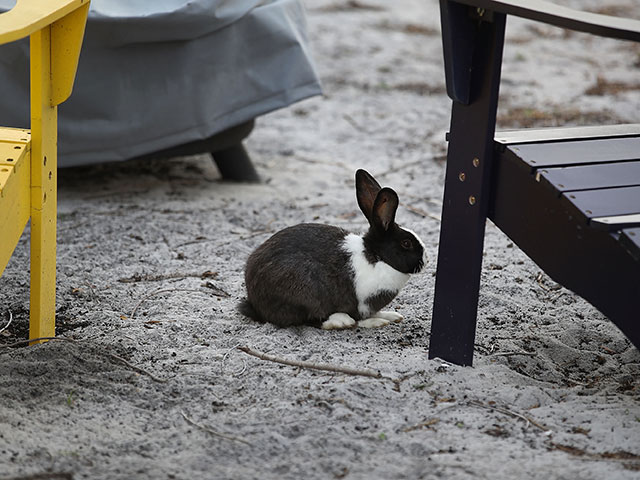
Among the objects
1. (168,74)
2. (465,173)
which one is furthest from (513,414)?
(168,74)

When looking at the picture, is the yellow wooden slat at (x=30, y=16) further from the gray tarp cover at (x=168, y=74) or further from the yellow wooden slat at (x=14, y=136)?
the gray tarp cover at (x=168, y=74)

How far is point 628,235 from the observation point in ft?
6.85

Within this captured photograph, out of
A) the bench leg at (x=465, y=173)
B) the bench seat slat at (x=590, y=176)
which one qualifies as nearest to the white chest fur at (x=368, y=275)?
the bench leg at (x=465, y=173)

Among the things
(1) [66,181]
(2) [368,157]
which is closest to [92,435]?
(1) [66,181]

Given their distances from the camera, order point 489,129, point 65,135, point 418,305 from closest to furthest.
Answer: point 489,129 < point 418,305 < point 65,135

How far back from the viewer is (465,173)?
2.56 metres

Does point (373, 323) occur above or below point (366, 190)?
below

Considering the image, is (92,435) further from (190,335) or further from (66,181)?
(66,181)

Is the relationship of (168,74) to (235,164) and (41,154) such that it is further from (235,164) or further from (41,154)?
(41,154)

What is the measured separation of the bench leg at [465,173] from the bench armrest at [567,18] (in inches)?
4.2

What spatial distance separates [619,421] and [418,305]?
110 cm

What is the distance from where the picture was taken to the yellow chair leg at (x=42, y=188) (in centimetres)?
257

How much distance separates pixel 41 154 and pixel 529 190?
55.2 inches

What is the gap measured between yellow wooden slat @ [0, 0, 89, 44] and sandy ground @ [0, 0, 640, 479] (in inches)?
37.3
